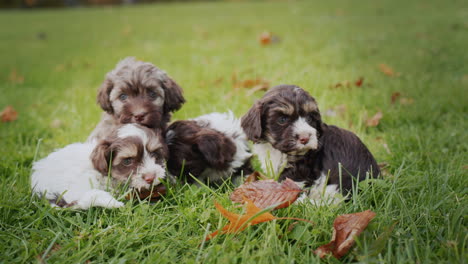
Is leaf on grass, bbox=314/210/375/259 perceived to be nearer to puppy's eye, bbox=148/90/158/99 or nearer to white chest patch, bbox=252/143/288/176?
white chest patch, bbox=252/143/288/176

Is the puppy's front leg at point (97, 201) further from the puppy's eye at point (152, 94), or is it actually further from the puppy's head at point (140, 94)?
the puppy's eye at point (152, 94)

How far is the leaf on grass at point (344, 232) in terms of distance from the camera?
2213 millimetres

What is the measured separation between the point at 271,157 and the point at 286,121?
42 cm

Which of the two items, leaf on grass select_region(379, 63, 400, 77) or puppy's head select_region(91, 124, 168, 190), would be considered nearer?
puppy's head select_region(91, 124, 168, 190)

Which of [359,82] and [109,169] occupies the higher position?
[359,82]

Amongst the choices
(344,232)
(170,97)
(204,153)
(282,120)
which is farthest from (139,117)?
(344,232)

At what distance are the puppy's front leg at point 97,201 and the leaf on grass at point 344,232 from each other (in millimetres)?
1476

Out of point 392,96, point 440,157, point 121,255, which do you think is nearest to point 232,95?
point 392,96

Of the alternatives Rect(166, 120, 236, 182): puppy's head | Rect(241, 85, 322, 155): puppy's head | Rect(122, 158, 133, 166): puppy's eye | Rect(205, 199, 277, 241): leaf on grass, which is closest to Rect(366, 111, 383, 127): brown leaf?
Rect(241, 85, 322, 155): puppy's head

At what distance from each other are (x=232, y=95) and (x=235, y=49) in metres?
4.21

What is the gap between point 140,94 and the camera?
4051 millimetres

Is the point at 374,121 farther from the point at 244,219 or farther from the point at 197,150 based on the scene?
the point at 244,219

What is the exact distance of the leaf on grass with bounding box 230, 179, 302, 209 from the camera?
253 cm

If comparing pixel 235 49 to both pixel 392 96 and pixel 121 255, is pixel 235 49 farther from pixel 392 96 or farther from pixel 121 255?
pixel 121 255
